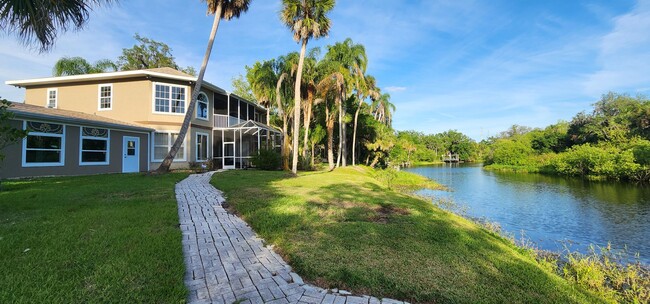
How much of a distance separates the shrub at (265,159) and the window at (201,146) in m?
3.54

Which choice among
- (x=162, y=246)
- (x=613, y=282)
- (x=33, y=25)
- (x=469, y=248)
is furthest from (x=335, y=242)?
(x=33, y=25)

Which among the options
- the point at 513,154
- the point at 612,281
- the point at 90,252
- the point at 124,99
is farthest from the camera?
the point at 513,154

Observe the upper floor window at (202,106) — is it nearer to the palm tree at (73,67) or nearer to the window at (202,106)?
the window at (202,106)

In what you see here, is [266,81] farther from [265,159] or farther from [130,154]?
[130,154]

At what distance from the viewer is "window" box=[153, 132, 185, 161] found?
59.4 ft

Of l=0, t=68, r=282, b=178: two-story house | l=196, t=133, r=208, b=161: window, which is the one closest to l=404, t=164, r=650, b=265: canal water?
l=0, t=68, r=282, b=178: two-story house

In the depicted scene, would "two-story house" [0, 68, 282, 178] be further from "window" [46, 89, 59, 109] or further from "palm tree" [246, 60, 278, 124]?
"palm tree" [246, 60, 278, 124]

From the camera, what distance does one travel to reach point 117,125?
1512 centimetres

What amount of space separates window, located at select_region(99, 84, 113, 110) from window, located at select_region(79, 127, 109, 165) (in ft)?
13.5

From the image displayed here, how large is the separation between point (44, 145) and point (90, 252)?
12928mm

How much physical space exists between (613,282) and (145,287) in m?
7.45

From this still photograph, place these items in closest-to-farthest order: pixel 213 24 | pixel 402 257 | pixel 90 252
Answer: pixel 90 252 < pixel 402 257 < pixel 213 24

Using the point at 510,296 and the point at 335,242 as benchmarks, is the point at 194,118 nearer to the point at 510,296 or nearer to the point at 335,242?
the point at 335,242

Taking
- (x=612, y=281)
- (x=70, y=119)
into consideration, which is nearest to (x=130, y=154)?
(x=70, y=119)
